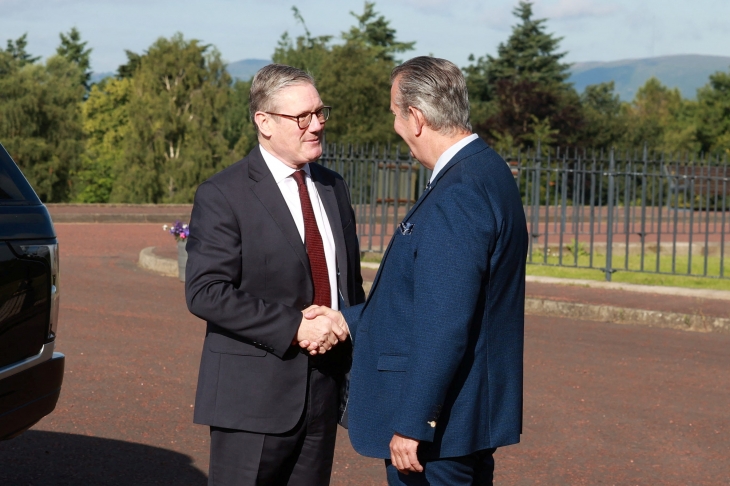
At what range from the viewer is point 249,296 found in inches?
125

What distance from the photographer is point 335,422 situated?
3.43 meters

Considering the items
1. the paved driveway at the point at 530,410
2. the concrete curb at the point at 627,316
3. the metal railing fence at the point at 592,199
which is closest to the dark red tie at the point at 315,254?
the paved driveway at the point at 530,410

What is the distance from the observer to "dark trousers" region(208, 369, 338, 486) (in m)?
3.25

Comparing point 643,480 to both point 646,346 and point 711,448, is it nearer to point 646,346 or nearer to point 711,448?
point 711,448

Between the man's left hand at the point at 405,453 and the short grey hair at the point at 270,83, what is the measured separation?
3.87ft

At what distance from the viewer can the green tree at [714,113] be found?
1960 inches

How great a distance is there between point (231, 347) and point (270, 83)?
867 millimetres

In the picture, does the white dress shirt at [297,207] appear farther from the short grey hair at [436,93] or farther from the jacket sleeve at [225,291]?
the short grey hair at [436,93]

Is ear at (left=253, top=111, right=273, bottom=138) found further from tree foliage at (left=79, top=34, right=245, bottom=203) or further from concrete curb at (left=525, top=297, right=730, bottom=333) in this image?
tree foliage at (left=79, top=34, right=245, bottom=203)

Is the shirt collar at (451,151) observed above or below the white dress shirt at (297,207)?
above

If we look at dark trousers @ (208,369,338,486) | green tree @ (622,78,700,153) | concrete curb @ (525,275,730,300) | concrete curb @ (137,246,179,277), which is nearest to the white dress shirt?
dark trousers @ (208,369,338,486)

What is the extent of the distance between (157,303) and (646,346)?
514 cm

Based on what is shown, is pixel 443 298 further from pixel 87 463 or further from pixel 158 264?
pixel 158 264

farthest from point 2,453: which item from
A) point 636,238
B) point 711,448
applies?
point 636,238
